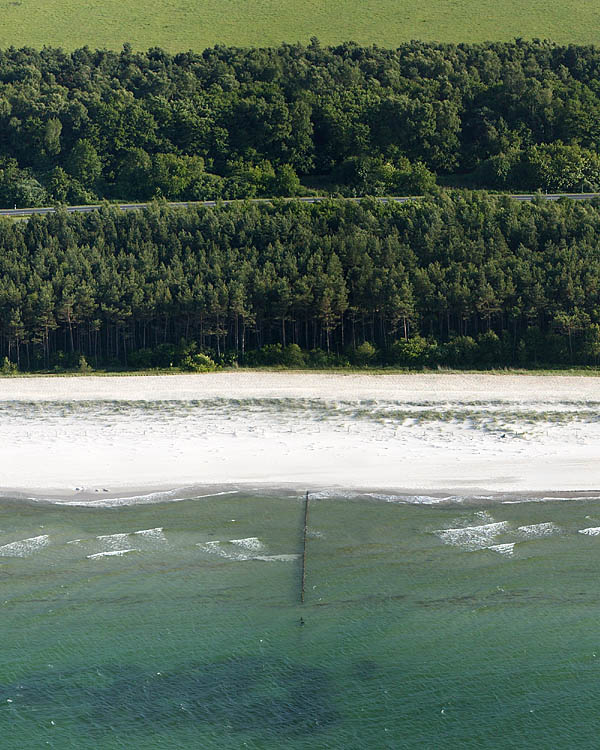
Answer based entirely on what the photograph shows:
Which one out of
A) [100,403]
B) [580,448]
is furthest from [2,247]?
[580,448]

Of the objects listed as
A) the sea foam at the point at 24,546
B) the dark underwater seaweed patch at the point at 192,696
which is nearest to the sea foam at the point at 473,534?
the dark underwater seaweed patch at the point at 192,696

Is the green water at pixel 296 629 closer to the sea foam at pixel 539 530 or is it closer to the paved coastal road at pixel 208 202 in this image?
the sea foam at pixel 539 530

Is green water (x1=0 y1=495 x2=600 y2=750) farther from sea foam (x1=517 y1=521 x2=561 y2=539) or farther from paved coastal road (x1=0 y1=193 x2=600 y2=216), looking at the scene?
paved coastal road (x1=0 y1=193 x2=600 y2=216)

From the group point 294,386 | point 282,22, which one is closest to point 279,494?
point 294,386

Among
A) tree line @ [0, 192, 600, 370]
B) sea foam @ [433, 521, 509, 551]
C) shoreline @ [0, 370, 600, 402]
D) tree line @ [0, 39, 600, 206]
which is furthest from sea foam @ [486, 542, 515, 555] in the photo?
tree line @ [0, 39, 600, 206]

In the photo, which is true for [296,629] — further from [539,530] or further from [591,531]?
[591,531]
